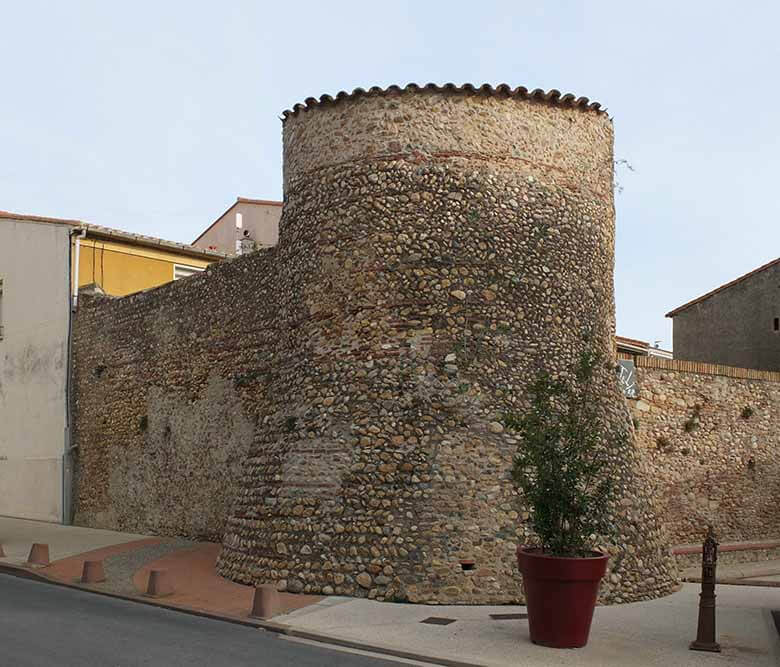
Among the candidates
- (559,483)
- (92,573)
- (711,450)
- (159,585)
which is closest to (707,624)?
(559,483)

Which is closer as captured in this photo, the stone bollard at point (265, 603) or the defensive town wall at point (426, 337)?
the stone bollard at point (265, 603)

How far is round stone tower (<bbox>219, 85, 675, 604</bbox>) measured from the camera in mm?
10180

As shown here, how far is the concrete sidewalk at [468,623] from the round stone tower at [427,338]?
15.8 inches

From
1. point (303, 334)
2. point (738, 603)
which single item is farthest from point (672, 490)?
point (303, 334)

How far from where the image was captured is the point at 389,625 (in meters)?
8.79

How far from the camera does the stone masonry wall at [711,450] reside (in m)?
15.5

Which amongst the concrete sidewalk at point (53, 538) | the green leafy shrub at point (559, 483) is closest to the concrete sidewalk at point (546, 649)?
the green leafy shrub at point (559, 483)

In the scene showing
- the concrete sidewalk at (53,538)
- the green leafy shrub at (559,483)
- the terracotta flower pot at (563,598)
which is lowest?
the concrete sidewalk at (53,538)

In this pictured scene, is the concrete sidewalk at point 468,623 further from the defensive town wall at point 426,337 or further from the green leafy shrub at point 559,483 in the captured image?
the green leafy shrub at point 559,483

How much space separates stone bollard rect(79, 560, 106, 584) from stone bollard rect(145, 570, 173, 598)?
1294 millimetres

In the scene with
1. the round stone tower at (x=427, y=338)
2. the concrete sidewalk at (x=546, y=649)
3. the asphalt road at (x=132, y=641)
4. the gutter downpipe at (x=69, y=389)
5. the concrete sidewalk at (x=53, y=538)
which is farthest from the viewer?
the gutter downpipe at (x=69, y=389)

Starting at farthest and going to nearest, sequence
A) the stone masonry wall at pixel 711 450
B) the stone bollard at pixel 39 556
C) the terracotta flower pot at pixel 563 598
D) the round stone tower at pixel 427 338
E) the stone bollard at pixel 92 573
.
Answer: the stone masonry wall at pixel 711 450 → the stone bollard at pixel 39 556 → the stone bollard at pixel 92 573 → the round stone tower at pixel 427 338 → the terracotta flower pot at pixel 563 598

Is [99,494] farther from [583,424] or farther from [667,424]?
[583,424]

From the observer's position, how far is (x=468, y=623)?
8930 millimetres
